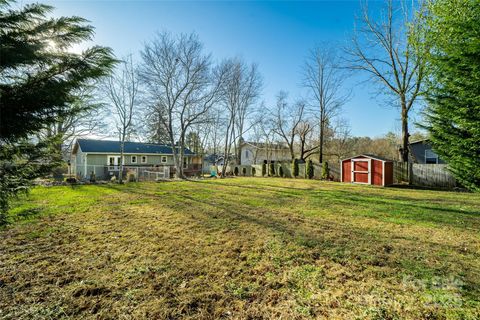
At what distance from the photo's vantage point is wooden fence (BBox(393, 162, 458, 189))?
1243 centimetres

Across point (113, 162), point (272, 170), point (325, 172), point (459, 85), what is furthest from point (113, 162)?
Result: point (459, 85)

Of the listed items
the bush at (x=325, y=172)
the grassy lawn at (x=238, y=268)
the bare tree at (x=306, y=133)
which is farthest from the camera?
the bare tree at (x=306, y=133)

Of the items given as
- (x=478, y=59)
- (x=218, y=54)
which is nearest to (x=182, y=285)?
(x=478, y=59)

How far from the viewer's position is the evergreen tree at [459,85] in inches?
112

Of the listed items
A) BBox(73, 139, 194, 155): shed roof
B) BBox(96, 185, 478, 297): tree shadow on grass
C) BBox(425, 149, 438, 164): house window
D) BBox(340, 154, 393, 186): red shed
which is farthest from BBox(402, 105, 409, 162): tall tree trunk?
BBox(73, 139, 194, 155): shed roof

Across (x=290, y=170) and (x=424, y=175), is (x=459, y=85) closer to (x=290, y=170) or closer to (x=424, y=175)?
(x=424, y=175)

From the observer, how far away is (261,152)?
37906mm

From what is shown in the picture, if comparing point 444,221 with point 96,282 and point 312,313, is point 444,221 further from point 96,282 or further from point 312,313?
point 96,282

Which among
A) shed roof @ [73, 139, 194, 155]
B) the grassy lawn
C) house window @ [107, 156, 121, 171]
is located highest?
shed roof @ [73, 139, 194, 155]

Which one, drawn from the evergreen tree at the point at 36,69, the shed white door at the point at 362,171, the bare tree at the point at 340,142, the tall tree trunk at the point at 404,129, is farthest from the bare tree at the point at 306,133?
the evergreen tree at the point at 36,69

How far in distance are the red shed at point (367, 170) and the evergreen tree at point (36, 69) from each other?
1595 cm

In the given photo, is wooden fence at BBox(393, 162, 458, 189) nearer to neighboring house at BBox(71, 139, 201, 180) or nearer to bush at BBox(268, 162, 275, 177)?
bush at BBox(268, 162, 275, 177)

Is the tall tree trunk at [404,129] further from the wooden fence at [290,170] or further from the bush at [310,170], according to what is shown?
the bush at [310,170]

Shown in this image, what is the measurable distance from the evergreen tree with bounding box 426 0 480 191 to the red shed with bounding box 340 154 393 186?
1107 centimetres
